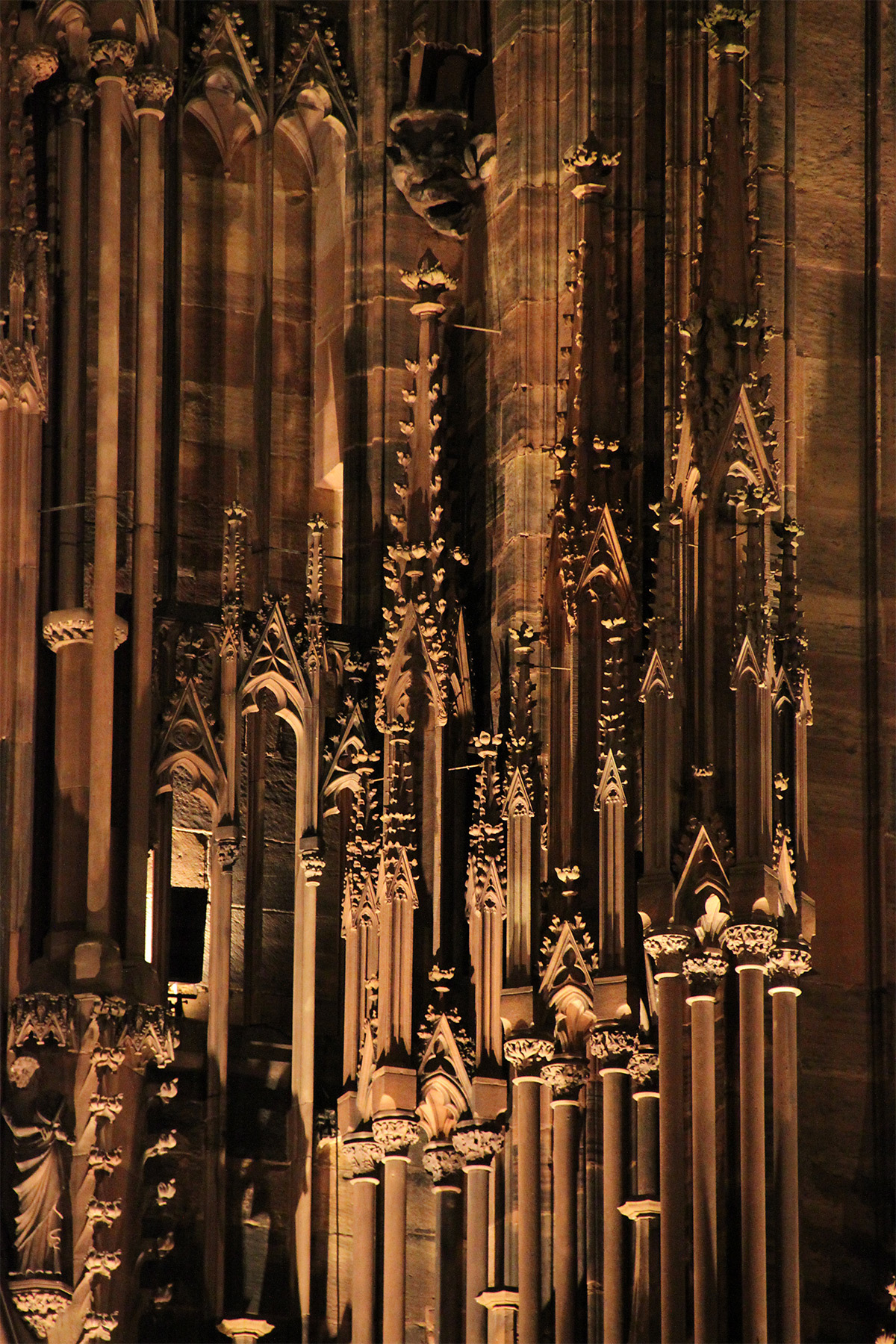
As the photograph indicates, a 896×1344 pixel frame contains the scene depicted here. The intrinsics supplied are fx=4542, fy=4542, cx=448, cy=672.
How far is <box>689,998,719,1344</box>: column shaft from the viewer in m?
19.3

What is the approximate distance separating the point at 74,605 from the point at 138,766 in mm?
835

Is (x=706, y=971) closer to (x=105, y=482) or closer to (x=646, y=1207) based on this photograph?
(x=646, y=1207)

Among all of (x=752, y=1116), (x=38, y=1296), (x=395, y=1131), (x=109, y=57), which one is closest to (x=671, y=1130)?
(x=752, y=1116)

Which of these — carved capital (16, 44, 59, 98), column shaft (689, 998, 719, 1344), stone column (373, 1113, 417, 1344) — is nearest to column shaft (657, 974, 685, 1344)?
column shaft (689, 998, 719, 1344)

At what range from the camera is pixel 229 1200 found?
21531mm

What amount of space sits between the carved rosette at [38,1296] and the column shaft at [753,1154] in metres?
3.09

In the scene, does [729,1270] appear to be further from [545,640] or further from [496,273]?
[496,273]

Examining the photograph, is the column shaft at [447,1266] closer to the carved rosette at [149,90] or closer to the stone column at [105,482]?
the stone column at [105,482]

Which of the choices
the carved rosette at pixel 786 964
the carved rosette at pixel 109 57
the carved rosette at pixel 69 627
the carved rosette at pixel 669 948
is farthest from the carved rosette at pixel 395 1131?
the carved rosette at pixel 109 57

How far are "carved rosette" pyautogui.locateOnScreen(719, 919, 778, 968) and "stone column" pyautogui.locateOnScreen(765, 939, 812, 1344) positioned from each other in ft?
0.17

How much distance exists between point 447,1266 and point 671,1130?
1.82m

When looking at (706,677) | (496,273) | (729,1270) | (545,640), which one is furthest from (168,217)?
(729,1270)

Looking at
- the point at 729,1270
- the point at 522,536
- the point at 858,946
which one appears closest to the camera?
the point at 729,1270

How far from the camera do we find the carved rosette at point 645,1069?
20391 mm
